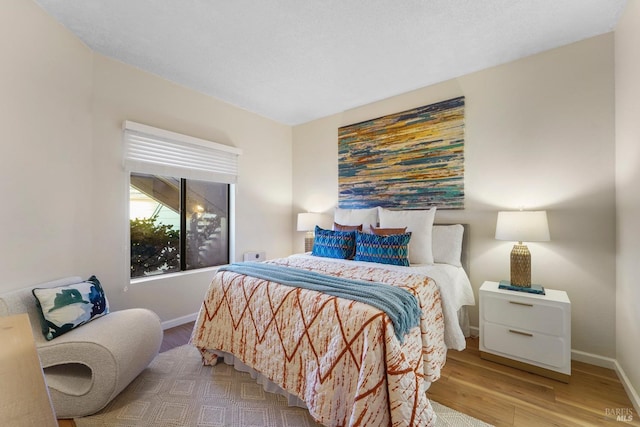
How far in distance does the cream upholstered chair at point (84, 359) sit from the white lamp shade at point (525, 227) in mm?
2858

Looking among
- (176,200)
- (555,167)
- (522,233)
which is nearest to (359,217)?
(522,233)

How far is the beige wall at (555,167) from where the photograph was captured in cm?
213

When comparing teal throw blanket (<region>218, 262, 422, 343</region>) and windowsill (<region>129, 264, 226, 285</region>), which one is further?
windowsill (<region>129, 264, 226, 285</region>)

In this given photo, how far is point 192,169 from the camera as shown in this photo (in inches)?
121

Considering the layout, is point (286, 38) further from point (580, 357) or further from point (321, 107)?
point (580, 357)

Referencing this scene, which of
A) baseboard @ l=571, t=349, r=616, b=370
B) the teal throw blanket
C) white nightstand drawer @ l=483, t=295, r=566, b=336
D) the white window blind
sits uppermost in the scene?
the white window blind

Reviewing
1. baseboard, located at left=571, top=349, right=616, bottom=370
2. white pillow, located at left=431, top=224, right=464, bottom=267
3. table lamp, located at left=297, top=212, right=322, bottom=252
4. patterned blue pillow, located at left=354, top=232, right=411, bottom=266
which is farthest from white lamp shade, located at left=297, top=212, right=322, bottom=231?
baseboard, located at left=571, top=349, right=616, bottom=370

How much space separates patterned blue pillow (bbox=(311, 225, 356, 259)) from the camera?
2.79 metres

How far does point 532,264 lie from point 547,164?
0.89 m

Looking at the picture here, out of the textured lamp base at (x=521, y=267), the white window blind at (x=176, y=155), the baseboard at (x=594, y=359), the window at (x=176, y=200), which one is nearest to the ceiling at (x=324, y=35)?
the white window blind at (x=176, y=155)

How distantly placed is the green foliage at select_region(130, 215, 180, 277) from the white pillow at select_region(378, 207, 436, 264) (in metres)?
2.45

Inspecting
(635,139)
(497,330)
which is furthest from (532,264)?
(635,139)

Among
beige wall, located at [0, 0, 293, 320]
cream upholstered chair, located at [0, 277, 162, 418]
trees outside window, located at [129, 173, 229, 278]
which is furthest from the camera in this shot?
trees outside window, located at [129, 173, 229, 278]

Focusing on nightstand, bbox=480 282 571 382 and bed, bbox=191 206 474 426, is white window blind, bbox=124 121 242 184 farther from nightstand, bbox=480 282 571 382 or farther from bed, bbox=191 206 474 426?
nightstand, bbox=480 282 571 382
